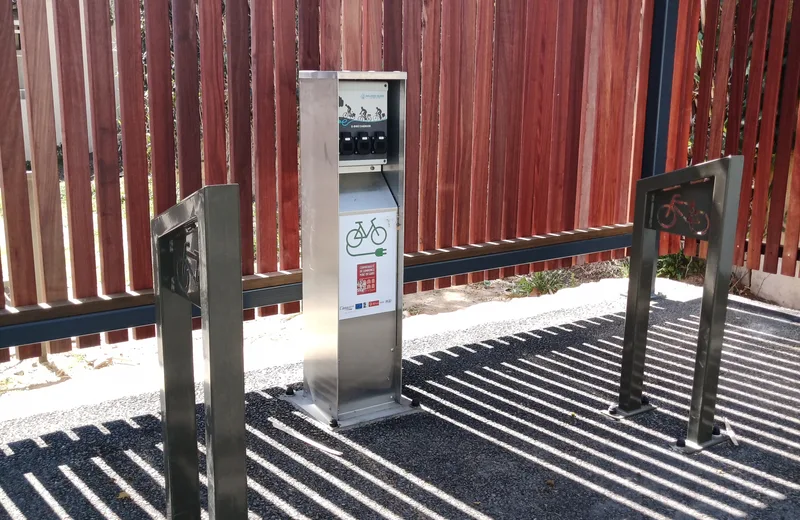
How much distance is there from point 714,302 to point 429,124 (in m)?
2.14

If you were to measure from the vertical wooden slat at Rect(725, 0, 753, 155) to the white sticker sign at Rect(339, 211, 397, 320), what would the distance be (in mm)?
3470

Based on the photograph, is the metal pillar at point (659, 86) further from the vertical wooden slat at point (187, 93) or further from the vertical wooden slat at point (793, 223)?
the vertical wooden slat at point (187, 93)

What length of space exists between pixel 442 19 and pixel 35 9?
239cm

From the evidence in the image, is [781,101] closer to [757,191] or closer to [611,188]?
[757,191]

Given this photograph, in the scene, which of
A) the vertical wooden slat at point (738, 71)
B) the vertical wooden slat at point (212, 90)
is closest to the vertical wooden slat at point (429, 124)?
the vertical wooden slat at point (212, 90)

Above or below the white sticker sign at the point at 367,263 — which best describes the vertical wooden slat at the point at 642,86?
above

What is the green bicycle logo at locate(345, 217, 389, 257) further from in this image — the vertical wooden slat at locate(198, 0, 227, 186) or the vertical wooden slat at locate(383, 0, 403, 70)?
the vertical wooden slat at locate(383, 0, 403, 70)

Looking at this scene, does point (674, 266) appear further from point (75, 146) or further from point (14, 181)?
point (14, 181)

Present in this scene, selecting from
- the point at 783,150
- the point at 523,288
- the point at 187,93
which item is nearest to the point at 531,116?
the point at 783,150

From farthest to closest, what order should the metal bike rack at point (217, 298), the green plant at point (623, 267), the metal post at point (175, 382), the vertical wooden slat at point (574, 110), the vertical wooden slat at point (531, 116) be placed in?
the green plant at point (623, 267)
the vertical wooden slat at point (574, 110)
the vertical wooden slat at point (531, 116)
the metal post at point (175, 382)
the metal bike rack at point (217, 298)

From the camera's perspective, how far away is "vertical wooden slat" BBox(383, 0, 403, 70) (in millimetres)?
4664

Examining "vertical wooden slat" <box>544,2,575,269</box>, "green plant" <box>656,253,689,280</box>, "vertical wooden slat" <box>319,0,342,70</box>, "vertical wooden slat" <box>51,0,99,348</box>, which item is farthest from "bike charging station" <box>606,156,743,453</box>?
"green plant" <box>656,253,689,280</box>

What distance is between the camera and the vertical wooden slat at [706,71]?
6055mm

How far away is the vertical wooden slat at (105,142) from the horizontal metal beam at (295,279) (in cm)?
16
